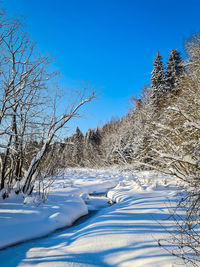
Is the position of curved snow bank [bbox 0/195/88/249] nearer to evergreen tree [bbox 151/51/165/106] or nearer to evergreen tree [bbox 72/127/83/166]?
evergreen tree [bbox 72/127/83/166]

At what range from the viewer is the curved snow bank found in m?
3.76

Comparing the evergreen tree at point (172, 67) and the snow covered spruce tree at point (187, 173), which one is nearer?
the snow covered spruce tree at point (187, 173)

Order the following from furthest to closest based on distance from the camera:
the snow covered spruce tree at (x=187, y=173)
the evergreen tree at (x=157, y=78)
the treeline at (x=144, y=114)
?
the evergreen tree at (x=157, y=78) → the treeline at (x=144, y=114) → the snow covered spruce tree at (x=187, y=173)

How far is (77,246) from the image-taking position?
300 cm

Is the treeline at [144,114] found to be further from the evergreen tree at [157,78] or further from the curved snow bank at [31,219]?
the curved snow bank at [31,219]

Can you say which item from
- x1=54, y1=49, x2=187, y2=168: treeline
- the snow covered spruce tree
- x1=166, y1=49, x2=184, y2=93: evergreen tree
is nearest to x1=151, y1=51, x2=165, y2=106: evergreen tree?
x1=54, y1=49, x2=187, y2=168: treeline

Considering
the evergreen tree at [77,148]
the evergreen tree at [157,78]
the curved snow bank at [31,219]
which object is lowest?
the curved snow bank at [31,219]

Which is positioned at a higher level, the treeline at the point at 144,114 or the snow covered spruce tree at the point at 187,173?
the treeline at the point at 144,114

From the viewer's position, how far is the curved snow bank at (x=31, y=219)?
376 centimetres

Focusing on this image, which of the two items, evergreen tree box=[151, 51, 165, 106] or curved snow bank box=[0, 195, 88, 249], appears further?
evergreen tree box=[151, 51, 165, 106]

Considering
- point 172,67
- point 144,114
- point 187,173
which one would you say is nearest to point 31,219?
point 187,173

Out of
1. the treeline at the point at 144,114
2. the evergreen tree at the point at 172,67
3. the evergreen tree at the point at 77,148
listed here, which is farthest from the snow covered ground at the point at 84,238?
the evergreen tree at the point at 172,67

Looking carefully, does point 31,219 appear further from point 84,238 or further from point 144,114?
point 144,114

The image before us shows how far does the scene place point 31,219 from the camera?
4.41 m
